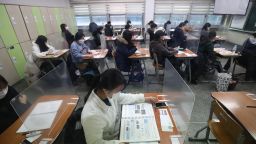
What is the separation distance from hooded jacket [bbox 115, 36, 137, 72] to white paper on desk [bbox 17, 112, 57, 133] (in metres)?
2.05

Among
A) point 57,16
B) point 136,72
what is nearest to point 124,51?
point 136,72

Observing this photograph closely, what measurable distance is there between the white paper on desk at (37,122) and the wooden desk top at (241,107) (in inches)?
67.8

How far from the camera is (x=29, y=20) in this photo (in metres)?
4.68

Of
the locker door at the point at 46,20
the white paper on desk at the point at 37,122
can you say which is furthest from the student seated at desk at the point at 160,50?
the locker door at the point at 46,20

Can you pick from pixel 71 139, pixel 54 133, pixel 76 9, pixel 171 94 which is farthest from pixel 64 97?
pixel 76 9

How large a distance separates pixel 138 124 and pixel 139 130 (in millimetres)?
70

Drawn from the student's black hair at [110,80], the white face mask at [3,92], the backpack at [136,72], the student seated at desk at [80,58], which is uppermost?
the student's black hair at [110,80]

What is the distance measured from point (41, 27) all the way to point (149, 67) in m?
4.04

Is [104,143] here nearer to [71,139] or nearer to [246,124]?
[71,139]

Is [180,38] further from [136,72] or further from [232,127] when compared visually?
[232,127]

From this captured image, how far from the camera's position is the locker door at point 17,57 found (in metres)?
3.93

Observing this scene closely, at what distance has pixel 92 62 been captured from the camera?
144 inches

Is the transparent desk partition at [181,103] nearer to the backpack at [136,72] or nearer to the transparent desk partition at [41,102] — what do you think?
the transparent desk partition at [41,102]

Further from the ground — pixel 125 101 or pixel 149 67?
pixel 125 101
